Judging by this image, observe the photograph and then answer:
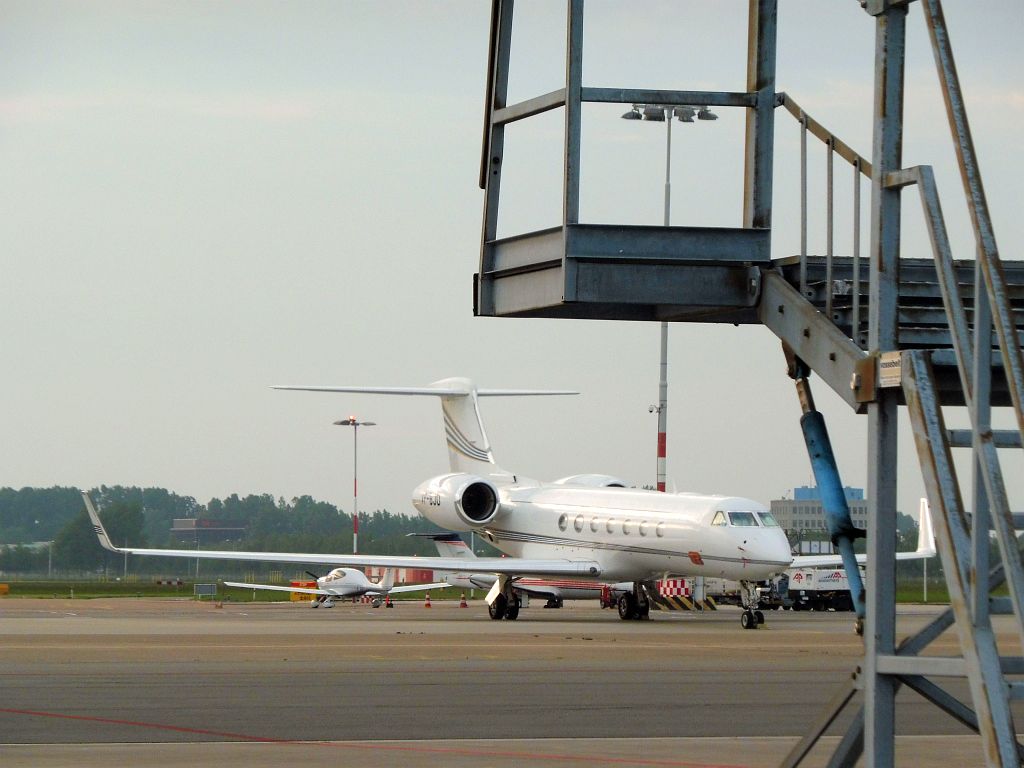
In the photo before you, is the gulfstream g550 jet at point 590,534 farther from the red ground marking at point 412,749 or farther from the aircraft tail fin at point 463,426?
the red ground marking at point 412,749

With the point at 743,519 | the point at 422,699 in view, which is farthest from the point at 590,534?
the point at 422,699

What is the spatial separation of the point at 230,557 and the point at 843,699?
34.2 m

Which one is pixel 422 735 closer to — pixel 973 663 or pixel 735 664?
pixel 973 663

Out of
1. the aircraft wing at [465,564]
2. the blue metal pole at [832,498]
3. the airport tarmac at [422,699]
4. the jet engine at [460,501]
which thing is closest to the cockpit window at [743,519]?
the airport tarmac at [422,699]

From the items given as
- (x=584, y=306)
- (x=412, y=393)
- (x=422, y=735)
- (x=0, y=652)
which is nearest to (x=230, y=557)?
(x=412, y=393)

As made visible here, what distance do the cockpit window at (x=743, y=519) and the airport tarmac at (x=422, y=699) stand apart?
16.6 feet

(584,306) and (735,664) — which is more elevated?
(584,306)

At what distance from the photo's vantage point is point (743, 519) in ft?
120

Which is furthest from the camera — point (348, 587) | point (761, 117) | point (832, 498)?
point (348, 587)

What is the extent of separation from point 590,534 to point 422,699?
2491 centimetres

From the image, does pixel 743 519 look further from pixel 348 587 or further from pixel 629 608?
pixel 348 587

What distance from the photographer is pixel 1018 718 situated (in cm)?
1525

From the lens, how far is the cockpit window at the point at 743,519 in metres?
36.5

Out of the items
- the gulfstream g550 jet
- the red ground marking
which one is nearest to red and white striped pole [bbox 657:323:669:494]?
the gulfstream g550 jet
